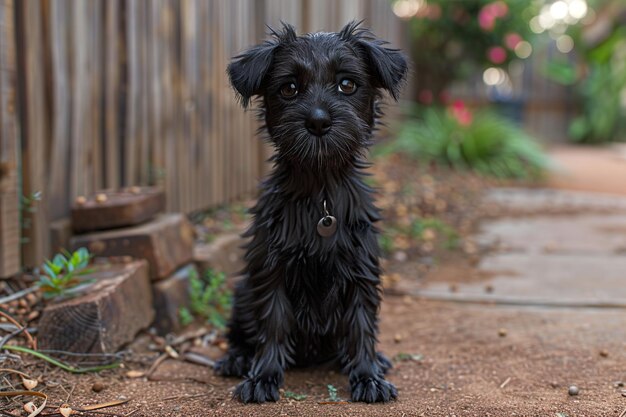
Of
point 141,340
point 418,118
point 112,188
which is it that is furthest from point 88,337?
point 418,118

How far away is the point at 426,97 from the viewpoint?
40.3 feet

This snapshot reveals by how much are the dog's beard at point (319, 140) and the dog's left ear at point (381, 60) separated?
21cm

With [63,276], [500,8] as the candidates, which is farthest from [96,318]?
[500,8]

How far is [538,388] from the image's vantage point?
2.77m

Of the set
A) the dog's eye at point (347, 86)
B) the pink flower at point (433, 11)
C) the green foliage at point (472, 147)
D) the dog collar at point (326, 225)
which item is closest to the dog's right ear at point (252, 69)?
the dog's eye at point (347, 86)

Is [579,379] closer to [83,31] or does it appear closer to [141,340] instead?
[141,340]

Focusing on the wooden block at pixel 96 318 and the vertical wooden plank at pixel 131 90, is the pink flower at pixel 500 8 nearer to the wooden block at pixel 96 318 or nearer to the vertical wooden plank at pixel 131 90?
the vertical wooden plank at pixel 131 90

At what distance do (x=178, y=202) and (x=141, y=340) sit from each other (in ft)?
4.37

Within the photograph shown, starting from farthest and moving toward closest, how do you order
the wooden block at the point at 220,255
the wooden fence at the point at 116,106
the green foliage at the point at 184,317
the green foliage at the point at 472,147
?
1. the green foliage at the point at 472,147
2. the wooden block at the point at 220,255
3. the green foliage at the point at 184,317
4. the wooden fence at the point at 116,106

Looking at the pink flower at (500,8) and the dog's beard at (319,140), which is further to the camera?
the pink flower at (500,8)

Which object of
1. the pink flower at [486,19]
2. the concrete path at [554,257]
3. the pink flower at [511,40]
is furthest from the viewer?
the pink flower at [511,40]

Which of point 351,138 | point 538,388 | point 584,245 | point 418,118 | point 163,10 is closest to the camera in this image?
point 351,138

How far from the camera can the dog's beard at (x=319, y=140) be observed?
238 cm

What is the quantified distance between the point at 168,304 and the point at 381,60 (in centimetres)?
178
